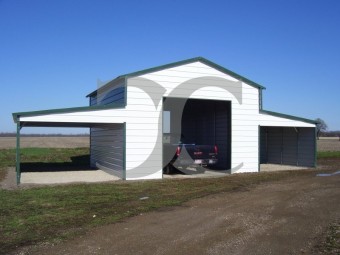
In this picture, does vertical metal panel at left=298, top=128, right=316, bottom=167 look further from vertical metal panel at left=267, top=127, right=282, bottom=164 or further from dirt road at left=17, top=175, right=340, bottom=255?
dirt road at left=17, top=175, right=340, bottom=255

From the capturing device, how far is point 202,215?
8523 millimetres

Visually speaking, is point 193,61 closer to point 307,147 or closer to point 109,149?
point 109,149

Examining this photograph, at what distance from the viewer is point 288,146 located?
22.9 meters

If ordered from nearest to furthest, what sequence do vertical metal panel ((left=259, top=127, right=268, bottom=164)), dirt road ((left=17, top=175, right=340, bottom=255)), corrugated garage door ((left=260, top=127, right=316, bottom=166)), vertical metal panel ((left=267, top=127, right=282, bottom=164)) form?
dirt road ((left=17, top=175, right=340, bottom=255)) < corrugated garage door ((left=260, top=127, right=316, bottom=166)) < vertical metal panel ((left=267, top=127, right=282, bottom=164)) < vertical metal panel ((left=259, top=127, right=268, bottom=164))

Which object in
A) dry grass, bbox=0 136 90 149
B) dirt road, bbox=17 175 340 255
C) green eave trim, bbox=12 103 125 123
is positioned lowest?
dry grass, bbox=0 136 90 149

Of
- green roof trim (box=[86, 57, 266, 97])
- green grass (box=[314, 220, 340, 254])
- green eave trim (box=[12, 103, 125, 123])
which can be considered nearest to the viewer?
green grass (box=[314, 220, 340, 254])

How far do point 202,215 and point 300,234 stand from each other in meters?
2.29

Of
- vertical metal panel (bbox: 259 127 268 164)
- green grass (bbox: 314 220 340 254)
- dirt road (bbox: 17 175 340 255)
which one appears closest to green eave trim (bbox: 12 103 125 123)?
dirt road (bbox: 17 175 340 255)

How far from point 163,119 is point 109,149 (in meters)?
3.25

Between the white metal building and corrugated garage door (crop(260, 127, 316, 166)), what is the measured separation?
0.18ft

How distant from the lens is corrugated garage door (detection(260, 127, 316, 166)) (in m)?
21.3

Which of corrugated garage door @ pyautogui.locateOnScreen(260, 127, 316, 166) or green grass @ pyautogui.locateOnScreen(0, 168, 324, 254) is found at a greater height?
corrugated garage door @ pyautogui.locateOnScreen(260, 127, 316, 166)

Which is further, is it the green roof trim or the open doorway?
the open doorway

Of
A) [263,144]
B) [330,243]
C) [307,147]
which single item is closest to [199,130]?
[263,144]
